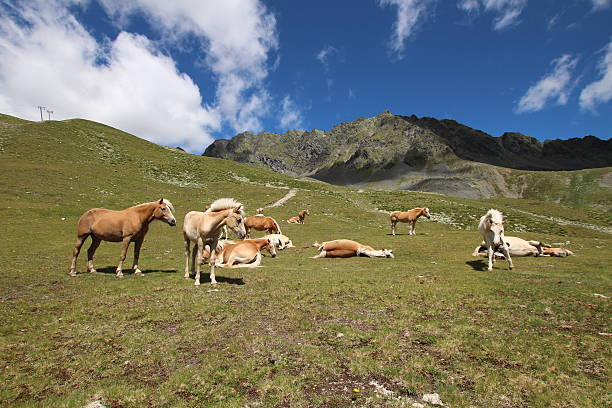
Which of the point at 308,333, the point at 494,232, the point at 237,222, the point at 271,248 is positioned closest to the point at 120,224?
the point at 237,222

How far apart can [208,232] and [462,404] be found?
10595mm

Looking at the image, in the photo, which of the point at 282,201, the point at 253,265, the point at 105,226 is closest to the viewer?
the point at 105,226

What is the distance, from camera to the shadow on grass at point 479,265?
16.4 meters

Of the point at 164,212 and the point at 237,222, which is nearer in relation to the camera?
the point at 237,222

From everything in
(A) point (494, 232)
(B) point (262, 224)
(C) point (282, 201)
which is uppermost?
(C) point (282, 201)

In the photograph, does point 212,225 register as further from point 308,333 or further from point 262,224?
point 262,224

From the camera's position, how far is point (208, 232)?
42.4 ft

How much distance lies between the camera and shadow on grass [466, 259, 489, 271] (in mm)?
16419

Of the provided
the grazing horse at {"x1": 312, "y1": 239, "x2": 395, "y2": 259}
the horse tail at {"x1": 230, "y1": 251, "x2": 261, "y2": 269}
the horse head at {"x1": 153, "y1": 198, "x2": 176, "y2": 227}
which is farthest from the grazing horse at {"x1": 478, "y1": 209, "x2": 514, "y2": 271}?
the horse head at {"x1": 153, "y1": 198, "x2": 176, "y2": 227}

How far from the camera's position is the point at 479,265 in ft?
56.9

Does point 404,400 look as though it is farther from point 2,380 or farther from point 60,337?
point 60,337

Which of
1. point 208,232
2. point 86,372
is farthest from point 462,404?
point 208,232

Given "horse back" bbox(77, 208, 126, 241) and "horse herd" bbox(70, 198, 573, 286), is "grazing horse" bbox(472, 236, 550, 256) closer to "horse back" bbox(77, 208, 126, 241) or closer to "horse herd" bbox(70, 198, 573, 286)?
"horse herd" bbox(70, 198, 573, 286)

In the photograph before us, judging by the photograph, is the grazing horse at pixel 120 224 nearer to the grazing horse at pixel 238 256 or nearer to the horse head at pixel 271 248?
the grazing horse at pixel 238 256
